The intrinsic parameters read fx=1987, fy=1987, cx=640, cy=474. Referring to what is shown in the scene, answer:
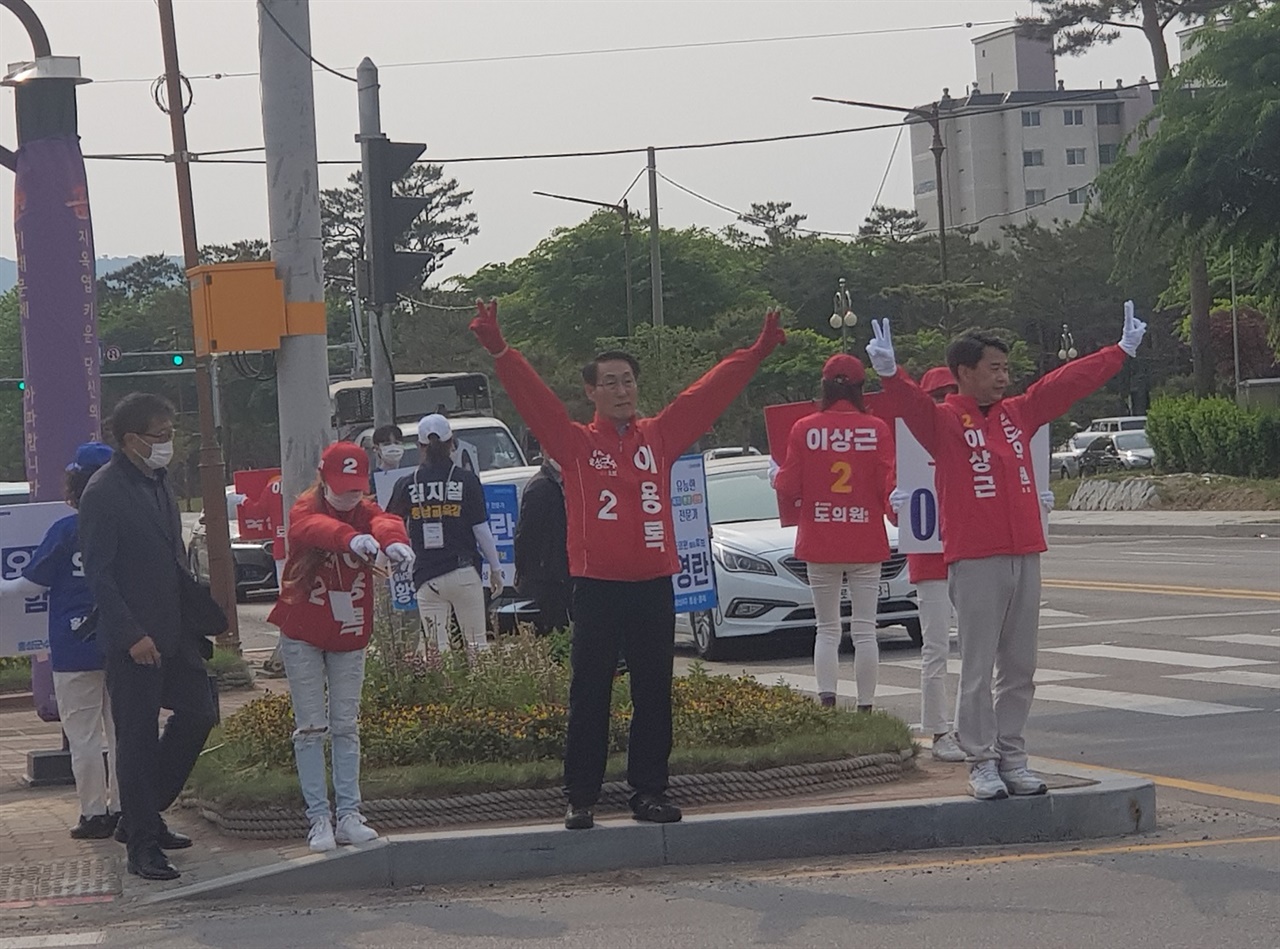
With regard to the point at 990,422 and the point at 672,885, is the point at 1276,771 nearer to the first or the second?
the point at 990,422

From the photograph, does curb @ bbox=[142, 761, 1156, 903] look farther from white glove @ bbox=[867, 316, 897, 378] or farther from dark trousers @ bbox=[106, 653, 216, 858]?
white glove @ bbox=[867, 316, 897, 378]

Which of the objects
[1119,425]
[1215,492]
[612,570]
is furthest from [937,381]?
[1119,425]

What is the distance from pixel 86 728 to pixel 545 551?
3546 mm

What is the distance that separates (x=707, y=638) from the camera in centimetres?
1561

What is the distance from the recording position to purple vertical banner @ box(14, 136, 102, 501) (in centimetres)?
1148

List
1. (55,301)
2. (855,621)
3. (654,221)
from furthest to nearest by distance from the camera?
(654,221)
(55,301)
(855,621)

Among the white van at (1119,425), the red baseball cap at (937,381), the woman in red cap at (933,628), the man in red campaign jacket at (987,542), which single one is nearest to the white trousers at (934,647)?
the woman in red cap at (933,628)

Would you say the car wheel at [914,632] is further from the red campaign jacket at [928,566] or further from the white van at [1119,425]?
the white van at [1119,425]

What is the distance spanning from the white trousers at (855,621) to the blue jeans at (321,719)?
3150 mm

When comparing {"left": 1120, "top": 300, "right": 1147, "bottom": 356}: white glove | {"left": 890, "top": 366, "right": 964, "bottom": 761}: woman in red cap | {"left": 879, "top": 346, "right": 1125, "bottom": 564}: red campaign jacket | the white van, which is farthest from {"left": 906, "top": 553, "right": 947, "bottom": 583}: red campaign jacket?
the white van

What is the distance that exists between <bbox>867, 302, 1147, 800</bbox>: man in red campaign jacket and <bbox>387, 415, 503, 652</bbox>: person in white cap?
4.42m

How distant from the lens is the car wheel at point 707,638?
1549 centimetres

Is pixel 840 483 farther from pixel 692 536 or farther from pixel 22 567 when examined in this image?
pixel 22 567

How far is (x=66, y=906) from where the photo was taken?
24.2ft
